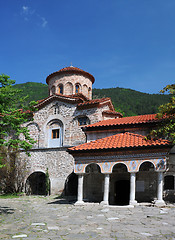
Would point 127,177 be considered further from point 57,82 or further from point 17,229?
point 57,82

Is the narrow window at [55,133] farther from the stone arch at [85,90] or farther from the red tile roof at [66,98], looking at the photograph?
the stone arch at [85,90]

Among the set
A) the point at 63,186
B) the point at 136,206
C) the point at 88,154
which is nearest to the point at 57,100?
the point at 63,186

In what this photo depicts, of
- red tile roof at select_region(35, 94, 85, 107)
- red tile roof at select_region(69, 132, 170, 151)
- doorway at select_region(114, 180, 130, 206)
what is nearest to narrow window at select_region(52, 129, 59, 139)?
red tile roof at select_region(35, 94, 85, 107)

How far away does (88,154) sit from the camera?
13250 millimetres

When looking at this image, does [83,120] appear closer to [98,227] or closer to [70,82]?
[70,82]

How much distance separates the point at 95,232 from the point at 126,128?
385 inches

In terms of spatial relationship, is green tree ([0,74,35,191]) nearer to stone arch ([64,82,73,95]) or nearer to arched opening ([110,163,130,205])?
arched opening ([110,163,130,205])

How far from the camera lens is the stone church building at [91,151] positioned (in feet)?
41.3

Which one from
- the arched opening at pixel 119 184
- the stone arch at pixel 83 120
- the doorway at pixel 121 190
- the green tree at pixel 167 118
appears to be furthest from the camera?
the stone arch at pixel 83 120

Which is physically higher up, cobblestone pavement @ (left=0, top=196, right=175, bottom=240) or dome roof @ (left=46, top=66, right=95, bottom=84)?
dome roof @ (left=46, top=66, right=95, bottom=84)

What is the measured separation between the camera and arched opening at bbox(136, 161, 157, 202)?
13.7 metres

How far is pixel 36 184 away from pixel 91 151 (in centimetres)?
1002

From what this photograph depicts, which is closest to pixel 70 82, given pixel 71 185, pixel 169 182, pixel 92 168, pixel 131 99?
pixel 71 185

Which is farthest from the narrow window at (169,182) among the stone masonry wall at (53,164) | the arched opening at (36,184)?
the arched opening at (36,184)
